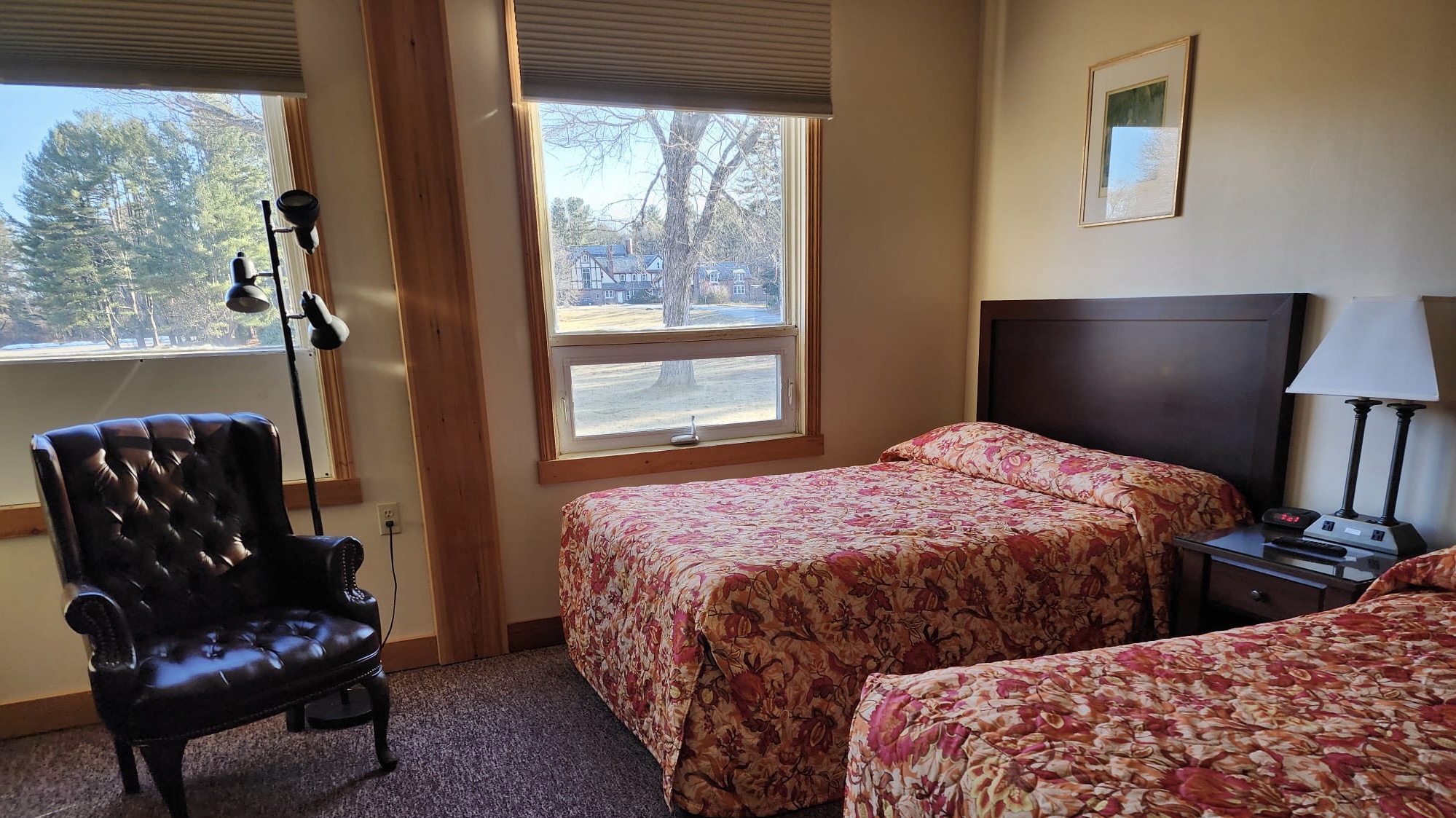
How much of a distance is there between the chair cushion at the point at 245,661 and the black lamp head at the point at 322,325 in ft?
2.64

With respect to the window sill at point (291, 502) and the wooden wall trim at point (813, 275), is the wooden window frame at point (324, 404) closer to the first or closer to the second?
the window sill at point (291, 502)

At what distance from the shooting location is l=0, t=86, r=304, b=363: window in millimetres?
2176

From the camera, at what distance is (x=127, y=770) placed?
197 centimetres

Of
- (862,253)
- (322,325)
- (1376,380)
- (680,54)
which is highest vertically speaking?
(680,54)

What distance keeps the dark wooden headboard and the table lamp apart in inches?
9.7

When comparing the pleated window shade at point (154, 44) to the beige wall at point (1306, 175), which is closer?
the beige wall at point (1306, 175)

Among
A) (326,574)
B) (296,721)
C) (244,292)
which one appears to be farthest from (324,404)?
(296,721)

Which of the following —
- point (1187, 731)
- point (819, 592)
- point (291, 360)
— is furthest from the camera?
point (291, 360)

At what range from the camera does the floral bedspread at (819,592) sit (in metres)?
1.71

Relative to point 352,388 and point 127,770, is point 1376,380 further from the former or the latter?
point 127,770

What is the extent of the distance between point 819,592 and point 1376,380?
1.48 meters

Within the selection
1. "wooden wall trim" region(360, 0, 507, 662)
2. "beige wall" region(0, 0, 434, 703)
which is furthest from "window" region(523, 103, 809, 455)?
"beige wall" region(0, 0, 434, 703)

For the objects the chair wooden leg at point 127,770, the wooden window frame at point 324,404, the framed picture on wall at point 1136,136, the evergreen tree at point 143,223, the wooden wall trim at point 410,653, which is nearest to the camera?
the chair wooden leg at point 127,770

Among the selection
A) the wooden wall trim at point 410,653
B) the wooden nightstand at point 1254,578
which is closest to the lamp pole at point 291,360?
the wooden wall trim at point 410,653
